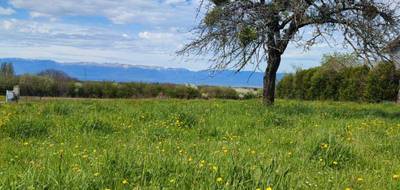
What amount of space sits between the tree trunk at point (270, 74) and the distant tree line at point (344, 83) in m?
9.89

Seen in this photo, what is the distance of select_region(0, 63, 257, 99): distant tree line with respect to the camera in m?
36.5

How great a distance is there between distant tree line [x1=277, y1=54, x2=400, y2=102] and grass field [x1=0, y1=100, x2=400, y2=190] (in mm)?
17588

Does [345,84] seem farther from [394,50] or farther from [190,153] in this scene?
[190,153]

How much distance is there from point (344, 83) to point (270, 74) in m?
16.5

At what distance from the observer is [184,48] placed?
1673 centimetres

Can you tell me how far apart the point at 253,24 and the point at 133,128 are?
7026mm

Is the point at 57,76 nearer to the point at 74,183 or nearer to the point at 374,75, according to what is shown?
the point at 374,75

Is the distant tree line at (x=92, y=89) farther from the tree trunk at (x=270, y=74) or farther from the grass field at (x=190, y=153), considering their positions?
the grass field at (x=190, y=153)

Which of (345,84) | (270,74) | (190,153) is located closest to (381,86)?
(345,84)

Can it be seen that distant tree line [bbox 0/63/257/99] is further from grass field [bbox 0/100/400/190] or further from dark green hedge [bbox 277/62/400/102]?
grass field [bbox 0/100/400/190]

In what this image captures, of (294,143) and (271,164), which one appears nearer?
(271,164)

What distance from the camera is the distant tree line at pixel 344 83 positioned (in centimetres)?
2997

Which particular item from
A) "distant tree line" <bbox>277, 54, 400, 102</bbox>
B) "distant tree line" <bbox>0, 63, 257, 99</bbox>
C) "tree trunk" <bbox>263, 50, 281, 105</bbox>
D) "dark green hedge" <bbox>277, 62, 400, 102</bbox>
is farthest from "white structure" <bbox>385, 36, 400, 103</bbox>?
"distant tree line" <bbox>0, 63, 257, 99</bbox>

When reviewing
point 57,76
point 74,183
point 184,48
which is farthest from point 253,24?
point 57,76
